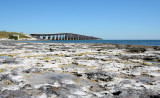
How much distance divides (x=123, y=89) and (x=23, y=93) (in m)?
3.10

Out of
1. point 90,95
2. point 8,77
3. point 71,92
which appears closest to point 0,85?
point 8,77

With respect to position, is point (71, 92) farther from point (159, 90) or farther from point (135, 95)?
point (159, 90)

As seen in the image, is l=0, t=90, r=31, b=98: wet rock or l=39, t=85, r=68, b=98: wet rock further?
l=39, t=85, r=68, b=98: wet rock

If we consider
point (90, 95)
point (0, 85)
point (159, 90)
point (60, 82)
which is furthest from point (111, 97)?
point (0, 85)

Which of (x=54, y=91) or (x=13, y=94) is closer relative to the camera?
(x=13, y=94)

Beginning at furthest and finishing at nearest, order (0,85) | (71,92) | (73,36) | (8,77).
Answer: (73,36)
(8,77)
(0,85)
(71,92)

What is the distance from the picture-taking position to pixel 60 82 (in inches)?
241

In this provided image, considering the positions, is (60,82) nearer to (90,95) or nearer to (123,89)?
(90,95)

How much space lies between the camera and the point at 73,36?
149 m

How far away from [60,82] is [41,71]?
7.46 feet

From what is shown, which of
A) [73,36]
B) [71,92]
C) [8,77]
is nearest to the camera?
[71,92]

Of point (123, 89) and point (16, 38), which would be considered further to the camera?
point (16, 38)

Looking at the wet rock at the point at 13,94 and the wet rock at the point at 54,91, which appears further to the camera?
the wet rock at the point at 54,91

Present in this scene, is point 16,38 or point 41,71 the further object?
point 16,38
